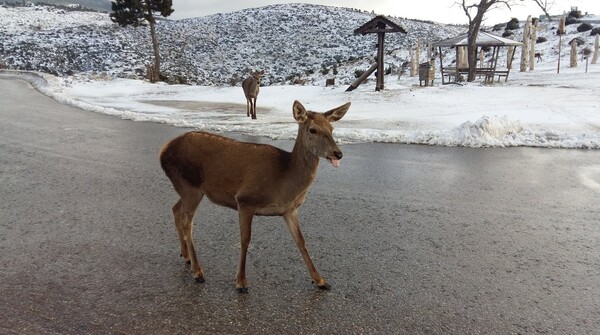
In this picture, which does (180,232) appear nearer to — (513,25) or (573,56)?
(573,56)

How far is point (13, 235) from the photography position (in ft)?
15.6

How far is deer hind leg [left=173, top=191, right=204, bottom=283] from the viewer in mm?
3859

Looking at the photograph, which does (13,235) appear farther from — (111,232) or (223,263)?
(223,263)

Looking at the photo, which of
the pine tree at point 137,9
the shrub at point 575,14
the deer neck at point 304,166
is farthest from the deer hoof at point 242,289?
the shrub at point 575,14

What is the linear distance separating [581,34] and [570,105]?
27016mm

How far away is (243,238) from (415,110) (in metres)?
13.9

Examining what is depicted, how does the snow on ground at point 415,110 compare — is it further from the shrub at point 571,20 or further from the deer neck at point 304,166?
the shrub at point 571,20

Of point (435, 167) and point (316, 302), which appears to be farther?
point (435, 167)

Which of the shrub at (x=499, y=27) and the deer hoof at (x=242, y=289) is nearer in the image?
the deer hoof at (x=242, y=289)

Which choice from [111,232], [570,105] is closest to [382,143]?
[111,232]

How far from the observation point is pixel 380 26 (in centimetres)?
2050

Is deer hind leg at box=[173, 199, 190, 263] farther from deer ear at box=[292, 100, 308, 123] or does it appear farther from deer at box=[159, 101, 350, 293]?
deer ear at box=[292, 100, 308, 123]

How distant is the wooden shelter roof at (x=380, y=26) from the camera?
2014 centimetres

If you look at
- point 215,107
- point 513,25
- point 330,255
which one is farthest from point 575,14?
point 330,255
